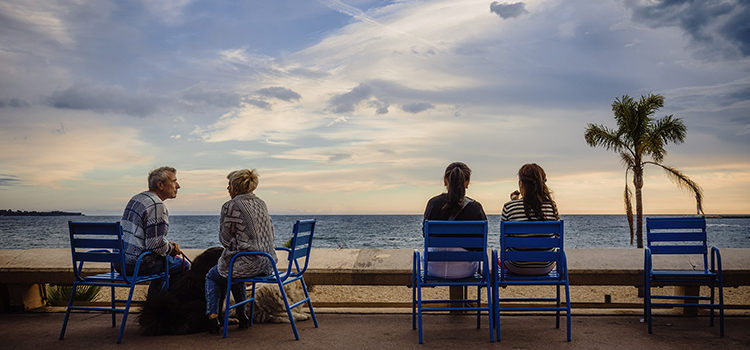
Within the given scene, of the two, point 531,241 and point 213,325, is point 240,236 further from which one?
point 531,241

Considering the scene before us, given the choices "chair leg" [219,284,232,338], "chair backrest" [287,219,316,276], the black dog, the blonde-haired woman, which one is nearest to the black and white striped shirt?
"chair backrest" [287,219,316,276]

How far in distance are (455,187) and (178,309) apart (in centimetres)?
254

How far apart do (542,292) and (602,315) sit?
9488 mm

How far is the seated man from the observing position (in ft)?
15.8

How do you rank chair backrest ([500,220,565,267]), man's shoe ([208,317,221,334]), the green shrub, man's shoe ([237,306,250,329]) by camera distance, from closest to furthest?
chair backrest ([500,220,565,267]), man's shoe ([208,317,221,334]), man's shoe ([237,306,250,329]), the green shrub

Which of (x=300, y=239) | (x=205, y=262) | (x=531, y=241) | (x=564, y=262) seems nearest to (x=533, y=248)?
(x=531, y=241)

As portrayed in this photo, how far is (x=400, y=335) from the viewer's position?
496 cm

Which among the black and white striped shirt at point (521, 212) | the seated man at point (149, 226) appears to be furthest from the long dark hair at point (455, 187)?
the seated man at point (149, 226)

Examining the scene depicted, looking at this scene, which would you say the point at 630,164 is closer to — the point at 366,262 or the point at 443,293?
the point at 443,293

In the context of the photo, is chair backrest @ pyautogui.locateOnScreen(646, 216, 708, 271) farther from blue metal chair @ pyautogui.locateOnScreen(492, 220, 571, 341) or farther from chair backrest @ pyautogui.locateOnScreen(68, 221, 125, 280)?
chair backrest @ pyautogui.locateOnScreen(68, 221, 125, 280)

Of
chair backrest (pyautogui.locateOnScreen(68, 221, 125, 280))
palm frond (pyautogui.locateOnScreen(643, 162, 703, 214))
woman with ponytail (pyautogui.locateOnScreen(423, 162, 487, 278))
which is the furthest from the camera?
palm frond (pyautogui.locateOnScreen(643, 162, 703, 214))

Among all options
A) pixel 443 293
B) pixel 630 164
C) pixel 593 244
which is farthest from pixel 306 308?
pixel 593 244

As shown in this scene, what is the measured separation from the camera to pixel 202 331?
5.00 metres

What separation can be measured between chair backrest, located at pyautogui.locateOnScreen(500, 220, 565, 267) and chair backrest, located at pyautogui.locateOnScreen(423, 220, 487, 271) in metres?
0.16
